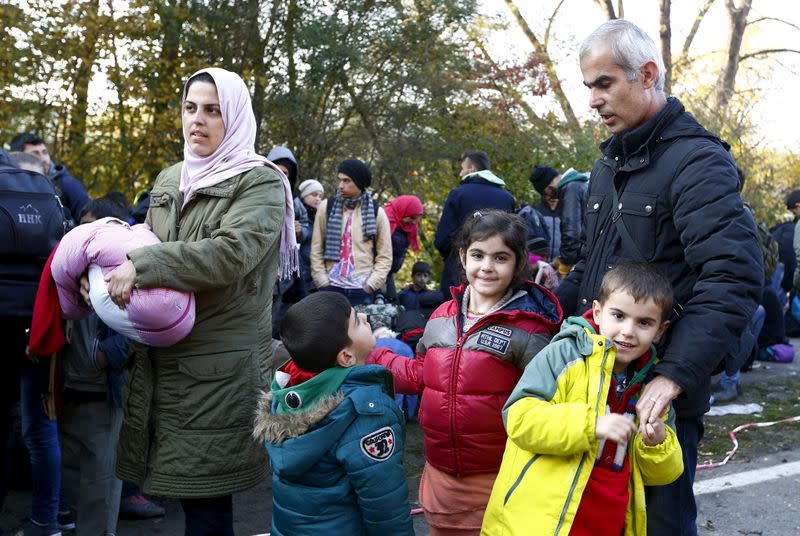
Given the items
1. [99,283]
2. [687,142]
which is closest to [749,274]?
[687,142]

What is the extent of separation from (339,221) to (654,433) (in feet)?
16.1

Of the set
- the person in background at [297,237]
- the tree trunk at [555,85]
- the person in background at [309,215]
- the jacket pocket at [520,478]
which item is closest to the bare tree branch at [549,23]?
the tree trunk at [555,85]

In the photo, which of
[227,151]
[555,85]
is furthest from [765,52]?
[227,151]

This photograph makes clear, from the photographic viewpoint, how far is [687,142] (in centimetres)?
254

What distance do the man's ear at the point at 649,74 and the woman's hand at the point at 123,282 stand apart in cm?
177

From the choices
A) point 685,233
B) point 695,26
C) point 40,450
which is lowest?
Result: point 40,450

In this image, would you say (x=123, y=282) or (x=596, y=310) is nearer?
(x=596, y=310)

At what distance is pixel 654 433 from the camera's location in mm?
2303

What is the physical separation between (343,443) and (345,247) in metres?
4.38

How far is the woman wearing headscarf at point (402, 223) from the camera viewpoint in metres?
7.89

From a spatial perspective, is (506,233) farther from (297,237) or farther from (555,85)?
(555,85)

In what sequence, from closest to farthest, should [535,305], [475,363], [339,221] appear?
[475,363] → [535,305] → [339,221]

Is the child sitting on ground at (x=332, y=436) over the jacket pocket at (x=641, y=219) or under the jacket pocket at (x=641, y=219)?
under

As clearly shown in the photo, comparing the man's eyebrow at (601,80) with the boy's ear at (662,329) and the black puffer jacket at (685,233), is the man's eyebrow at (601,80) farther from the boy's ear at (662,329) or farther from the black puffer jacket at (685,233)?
the boy's ear at (662,329)
